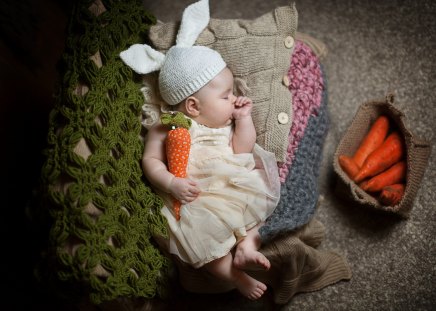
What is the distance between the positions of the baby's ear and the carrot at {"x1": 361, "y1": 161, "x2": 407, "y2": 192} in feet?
2.03

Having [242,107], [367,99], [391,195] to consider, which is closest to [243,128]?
[242,107]

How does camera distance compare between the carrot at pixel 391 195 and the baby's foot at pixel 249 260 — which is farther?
the carrot at pixel 391 195

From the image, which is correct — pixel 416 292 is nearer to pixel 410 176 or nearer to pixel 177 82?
pixel 410 176

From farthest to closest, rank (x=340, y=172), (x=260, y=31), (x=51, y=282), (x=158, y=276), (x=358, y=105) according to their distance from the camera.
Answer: (x=358, y=105) < (x=340, y=172) < (x=260, y=31) < (x=158, y=276) < (x=51, y=282)

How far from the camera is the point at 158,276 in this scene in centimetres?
116

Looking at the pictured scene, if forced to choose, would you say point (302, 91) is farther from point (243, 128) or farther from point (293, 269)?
point (293, 269)

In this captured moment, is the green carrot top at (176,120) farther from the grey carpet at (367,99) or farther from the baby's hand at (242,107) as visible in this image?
the grey carpet at (367,99)

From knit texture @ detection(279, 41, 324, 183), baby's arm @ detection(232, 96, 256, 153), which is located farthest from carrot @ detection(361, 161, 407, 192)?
baby's arm @ detection(232, 96, 256, 153)

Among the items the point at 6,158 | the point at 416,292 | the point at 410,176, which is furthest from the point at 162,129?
the point at 416,292

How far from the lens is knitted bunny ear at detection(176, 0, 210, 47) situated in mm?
1252

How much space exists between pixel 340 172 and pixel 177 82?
1.99 feet

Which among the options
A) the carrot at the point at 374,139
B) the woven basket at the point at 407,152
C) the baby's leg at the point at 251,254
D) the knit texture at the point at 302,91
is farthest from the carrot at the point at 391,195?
the baby's leg at the point at 251,254

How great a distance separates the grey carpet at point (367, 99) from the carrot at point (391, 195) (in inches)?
4.5

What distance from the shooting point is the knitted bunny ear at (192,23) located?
4.11 ft
